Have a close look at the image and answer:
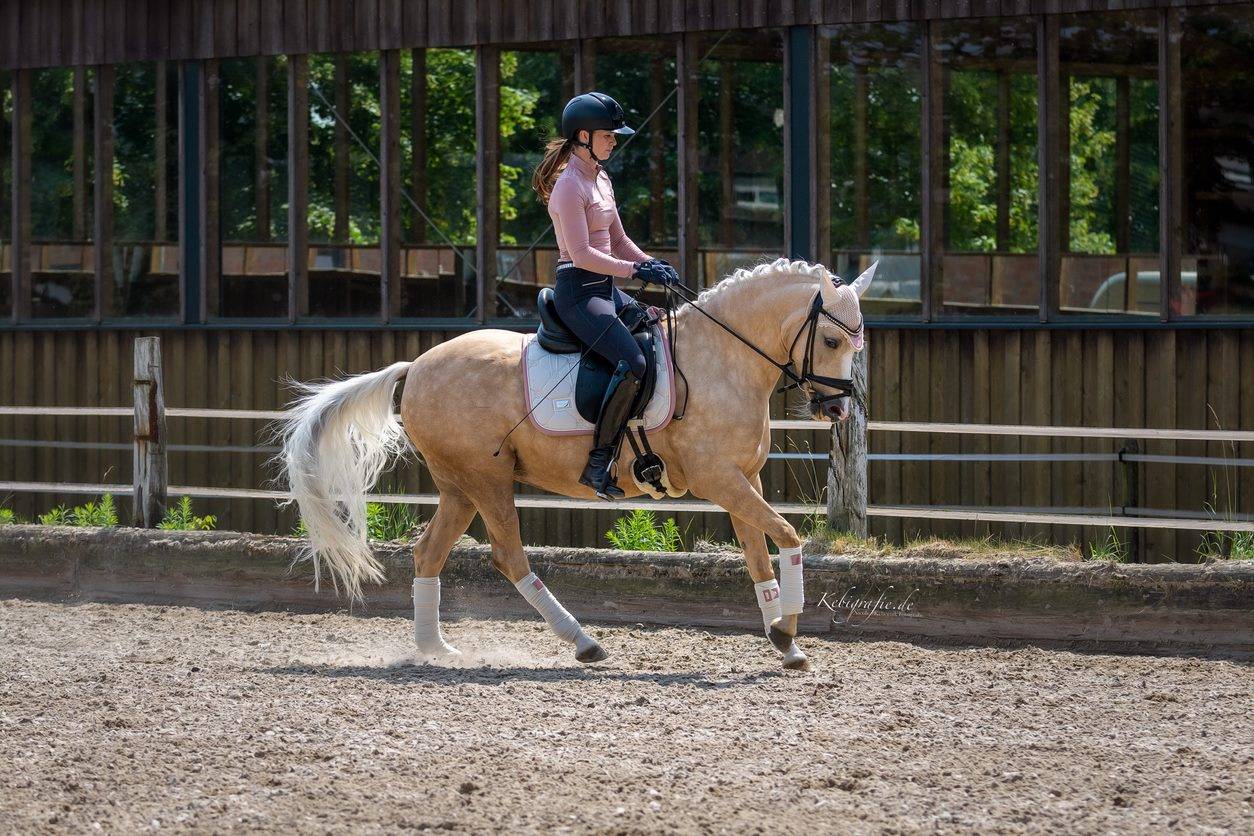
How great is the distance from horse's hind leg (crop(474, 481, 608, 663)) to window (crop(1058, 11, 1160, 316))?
5.17m

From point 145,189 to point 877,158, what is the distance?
6341 millimetres

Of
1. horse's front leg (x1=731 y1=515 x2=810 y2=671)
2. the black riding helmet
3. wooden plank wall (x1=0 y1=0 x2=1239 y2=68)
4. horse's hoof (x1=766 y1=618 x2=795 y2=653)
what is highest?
wooden plank wall (x1=0 y1=0 x2=1239 y2=68)

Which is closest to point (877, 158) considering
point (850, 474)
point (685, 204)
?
point (685, 204)

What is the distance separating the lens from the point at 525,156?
1216 centimetres

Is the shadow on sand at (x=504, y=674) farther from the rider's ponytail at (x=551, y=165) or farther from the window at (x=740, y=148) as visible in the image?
the window at (x=740, y=148)

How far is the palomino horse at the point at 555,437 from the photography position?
7.20 meters

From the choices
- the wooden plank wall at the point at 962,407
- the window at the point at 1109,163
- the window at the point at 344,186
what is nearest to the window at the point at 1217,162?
the window at the point at 1109,163

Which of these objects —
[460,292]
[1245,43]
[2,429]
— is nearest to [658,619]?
[460,292]

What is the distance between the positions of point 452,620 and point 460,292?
3953 mm

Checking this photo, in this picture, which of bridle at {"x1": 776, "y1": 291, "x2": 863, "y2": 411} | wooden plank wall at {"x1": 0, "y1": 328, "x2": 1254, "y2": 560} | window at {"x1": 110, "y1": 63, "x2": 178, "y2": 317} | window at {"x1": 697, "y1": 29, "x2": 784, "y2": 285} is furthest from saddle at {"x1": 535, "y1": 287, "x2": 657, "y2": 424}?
window at {"x1": 110, "y1": 63, "x2": 178, "y2": 317}

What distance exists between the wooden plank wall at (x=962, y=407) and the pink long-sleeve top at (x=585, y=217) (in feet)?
13.9

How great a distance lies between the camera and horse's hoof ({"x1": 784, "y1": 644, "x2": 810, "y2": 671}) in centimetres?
724

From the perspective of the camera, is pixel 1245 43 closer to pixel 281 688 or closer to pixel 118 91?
pixel 281 688

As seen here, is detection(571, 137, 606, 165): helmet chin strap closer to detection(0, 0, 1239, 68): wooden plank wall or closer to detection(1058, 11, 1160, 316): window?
detection(0, 0, 1239, 68): wooden plank wall
